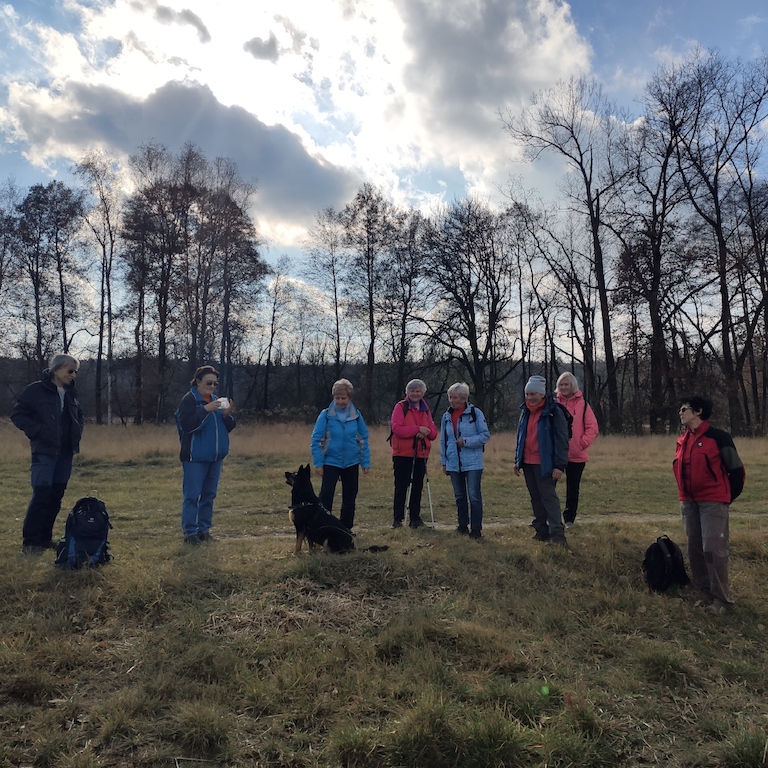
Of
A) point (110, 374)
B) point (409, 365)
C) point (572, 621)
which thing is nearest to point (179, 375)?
point (110, 374)

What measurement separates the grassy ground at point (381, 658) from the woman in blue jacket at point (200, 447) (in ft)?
1.30

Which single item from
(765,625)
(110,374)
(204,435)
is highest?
(110,374)

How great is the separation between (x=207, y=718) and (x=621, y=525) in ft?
20.8

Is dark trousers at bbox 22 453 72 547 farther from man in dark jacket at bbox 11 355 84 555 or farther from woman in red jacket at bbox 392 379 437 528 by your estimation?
woman in red jacket at bbox 392 379 437 528

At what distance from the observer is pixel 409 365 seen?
34.8 metres

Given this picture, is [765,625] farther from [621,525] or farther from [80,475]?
[80,475]

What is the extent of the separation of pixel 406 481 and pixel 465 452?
3.32 feet

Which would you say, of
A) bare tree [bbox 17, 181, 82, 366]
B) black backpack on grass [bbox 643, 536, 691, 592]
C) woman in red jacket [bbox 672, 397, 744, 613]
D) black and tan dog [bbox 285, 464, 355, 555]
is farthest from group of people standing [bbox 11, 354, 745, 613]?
bare tree [bbox 17, 181, 82, 366]

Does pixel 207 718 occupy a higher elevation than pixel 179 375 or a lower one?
lower

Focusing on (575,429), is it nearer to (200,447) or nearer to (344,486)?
(344,486)

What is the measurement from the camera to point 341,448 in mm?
6641

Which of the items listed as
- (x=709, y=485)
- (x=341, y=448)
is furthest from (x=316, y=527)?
(x=709, y=485)

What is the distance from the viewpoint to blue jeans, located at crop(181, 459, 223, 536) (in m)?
6.20

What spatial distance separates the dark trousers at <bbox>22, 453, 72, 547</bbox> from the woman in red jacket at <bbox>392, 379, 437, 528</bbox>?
3707mm
